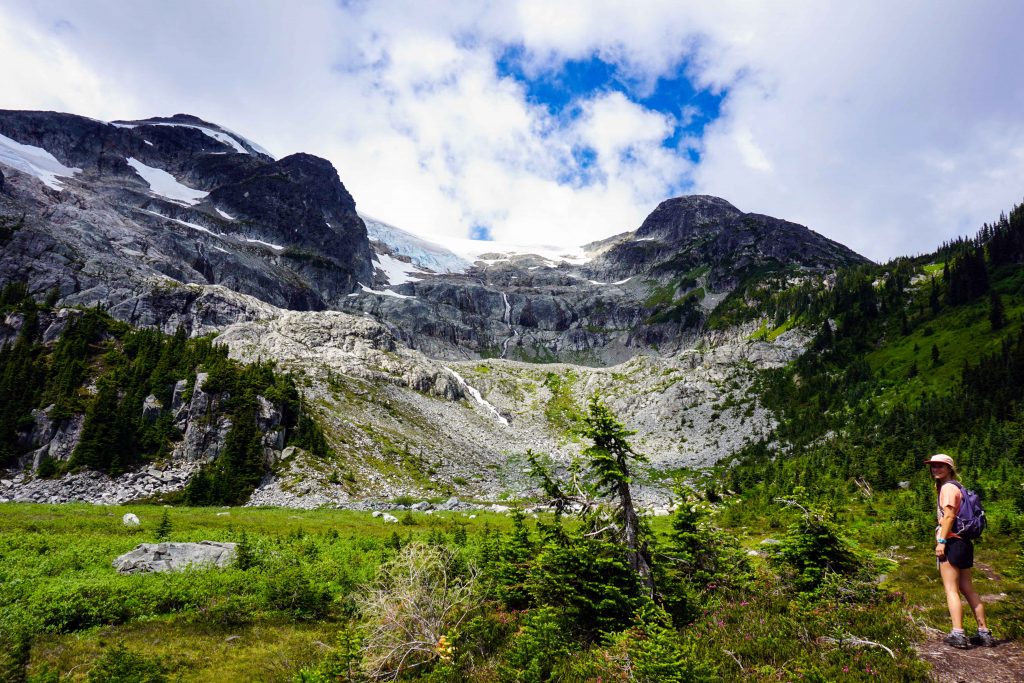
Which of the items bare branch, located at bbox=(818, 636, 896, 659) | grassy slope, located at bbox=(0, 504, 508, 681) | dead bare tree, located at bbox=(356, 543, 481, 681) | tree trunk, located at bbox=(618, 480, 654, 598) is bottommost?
grassy slope, located at bbox=(0, 504, 508, 681)

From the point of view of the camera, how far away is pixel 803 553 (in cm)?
1271

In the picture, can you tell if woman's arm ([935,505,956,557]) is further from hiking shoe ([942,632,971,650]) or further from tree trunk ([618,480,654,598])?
tree trunk ([618,480,654,598])

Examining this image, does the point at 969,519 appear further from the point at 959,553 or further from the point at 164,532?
the point at 164,532

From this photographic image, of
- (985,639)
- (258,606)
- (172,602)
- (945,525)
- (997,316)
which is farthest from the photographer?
(997,316)

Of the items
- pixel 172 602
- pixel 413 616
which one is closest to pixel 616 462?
pixel 413 616

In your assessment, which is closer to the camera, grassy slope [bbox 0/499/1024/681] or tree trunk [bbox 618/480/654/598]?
grassy slope [bbox 0/499/1024/681]

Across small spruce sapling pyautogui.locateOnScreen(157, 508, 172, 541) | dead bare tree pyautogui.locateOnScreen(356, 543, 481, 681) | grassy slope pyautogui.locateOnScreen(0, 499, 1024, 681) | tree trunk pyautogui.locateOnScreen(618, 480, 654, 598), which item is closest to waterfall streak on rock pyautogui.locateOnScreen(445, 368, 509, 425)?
grassy slope pyautogui.locateOnScreen(0, 499, 1024, 681)

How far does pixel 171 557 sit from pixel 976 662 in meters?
24.3

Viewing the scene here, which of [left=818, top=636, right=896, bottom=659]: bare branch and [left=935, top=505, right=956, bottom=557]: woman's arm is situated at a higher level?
[left=935, top=505, right=956, bottom=557]: woman's arm

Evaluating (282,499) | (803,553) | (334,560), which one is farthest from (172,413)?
(803,553)

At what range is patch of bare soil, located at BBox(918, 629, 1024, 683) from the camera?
6465mm

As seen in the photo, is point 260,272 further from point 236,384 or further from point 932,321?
point 932,321

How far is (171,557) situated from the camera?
17.9m

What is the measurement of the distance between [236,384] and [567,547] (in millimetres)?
56355
